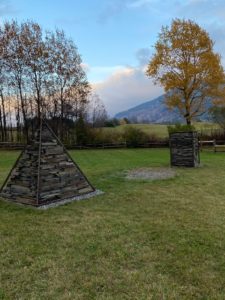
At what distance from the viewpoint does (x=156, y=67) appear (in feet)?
70.1

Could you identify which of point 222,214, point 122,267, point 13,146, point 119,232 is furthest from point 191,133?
point 13,146

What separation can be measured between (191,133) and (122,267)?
9.46 metres

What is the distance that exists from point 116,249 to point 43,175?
288cm

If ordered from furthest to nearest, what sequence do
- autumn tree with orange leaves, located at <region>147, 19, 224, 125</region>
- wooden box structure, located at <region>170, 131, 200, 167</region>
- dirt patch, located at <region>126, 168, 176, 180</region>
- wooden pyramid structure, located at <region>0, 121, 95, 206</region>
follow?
autumn tree with orange leaves, located at <region>147, 19, 224, 125</region> < wooden box structure, located at <region>170, 131, 200, 167</region> < dirt patch, located at <region>126, 168, 176, 180</region> < wooden pyramid structure, located at <region>0, 121, 95, 206</region>

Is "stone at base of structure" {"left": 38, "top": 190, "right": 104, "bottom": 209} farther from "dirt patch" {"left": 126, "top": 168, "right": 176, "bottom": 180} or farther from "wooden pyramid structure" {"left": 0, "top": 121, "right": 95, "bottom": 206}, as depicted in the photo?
"dirt patch" {"left": 126, "top": 168, "right": 176, "bottom": 180}

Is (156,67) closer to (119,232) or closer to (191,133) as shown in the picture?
(191,133)

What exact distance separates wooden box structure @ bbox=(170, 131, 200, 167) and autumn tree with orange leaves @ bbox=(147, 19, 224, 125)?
9716mm

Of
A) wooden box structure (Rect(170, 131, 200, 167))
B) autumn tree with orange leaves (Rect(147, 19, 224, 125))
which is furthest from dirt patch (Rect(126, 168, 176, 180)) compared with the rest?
autumn tree with orange leaves (Rect(147, 19, 224, 125))

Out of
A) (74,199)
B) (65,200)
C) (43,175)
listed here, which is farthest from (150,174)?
(43,175)

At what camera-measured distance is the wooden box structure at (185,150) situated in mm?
11914

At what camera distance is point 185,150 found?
475 inches

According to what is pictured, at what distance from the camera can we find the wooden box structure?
1191 centimetres

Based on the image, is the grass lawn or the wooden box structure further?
the wooden box structure

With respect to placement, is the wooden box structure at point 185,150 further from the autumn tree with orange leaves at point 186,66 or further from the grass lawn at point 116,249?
the autumn tree with orange leaves at point 186,66
